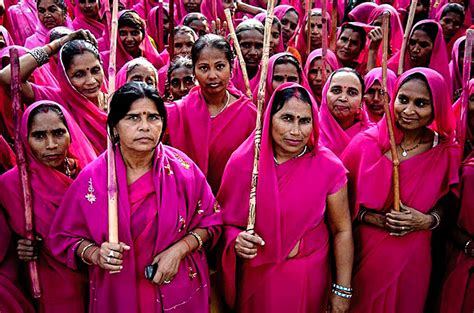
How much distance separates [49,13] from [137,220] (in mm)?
3471

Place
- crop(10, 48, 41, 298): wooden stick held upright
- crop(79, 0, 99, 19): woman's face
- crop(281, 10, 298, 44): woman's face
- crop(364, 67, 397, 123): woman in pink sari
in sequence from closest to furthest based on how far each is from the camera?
1. crop(10, 48, 41, 298): wooden stick held upright
2. crop(364, 67, 397, 123): woman in pink sari
3. crop(79, 0, 99, 19): woman's face
4. crop(281, 10, 298, 44): woman's face

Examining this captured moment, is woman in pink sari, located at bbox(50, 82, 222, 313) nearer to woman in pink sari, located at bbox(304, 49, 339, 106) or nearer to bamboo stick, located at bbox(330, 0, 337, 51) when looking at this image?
woman in pink sari, located at bbox(304, 49, 339, 106)

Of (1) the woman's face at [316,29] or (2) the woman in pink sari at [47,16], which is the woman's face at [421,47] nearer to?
(1) the woman's face at [316,29]

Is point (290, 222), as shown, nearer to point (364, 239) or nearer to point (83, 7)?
point (364, 239)

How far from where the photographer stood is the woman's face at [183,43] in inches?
188

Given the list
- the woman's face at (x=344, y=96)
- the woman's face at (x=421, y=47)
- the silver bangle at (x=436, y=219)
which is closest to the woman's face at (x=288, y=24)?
the woman's face at (x=421, y=47)

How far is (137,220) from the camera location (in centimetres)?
234

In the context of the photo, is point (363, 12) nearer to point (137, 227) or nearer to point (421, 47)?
point (421, 47)

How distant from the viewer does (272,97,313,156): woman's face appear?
2.55 m

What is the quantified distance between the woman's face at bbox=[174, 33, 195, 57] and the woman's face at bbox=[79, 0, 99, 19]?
4.06ft

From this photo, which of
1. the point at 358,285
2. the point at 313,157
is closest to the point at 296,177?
the point at 313,157

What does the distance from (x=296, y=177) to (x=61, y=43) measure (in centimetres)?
172

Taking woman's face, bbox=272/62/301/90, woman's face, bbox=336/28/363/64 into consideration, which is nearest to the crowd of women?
woman's face, bbox=272/62/301/90

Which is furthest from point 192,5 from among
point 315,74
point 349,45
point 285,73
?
point 285,73
